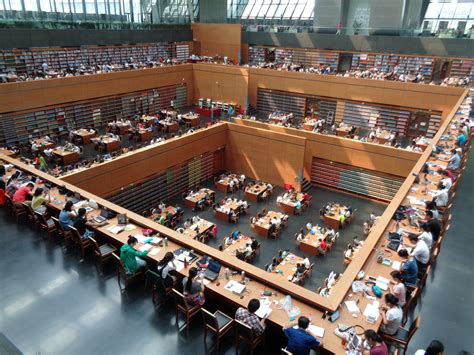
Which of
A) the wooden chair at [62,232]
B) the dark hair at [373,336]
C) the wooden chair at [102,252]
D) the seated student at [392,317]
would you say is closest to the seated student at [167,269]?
the wooden chair at [102,252]

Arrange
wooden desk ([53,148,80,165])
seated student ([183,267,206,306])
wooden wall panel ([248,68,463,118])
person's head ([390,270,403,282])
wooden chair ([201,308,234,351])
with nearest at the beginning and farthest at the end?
1. wooden chair ([201,308,234,351])
2. seated student ([183,267,206,306])
3. person's head ([390,270,403,282])
4. wooden desk ([53,148,80,165])
5. wooden wall panel ([248,68,463,118])

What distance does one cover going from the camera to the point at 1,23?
17734mm

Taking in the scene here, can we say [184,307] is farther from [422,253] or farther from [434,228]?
[434,228]

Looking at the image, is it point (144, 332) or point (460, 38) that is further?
point (460, 38)

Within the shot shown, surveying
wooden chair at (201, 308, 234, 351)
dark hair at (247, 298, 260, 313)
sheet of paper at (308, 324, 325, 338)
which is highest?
dark hair at (247, 298, 260, 313)

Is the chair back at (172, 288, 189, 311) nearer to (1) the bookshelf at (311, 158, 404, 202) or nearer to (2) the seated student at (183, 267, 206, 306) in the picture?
(2) the seated student at (183, 267, 206, 306)

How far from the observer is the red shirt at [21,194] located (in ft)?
27.0

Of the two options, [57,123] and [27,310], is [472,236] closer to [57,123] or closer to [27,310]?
[27,310]

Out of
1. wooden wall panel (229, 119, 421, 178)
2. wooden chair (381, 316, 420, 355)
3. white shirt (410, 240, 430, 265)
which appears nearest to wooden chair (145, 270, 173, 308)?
wooden chair (381, 316, 420, 355)

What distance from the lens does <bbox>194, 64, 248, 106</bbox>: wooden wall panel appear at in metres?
23.0

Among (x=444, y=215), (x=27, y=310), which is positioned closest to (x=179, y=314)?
(x=27, y=310)

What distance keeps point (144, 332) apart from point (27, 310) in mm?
2073

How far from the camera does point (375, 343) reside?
4.71 metres

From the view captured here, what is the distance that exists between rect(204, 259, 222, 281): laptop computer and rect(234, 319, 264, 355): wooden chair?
1.15m
